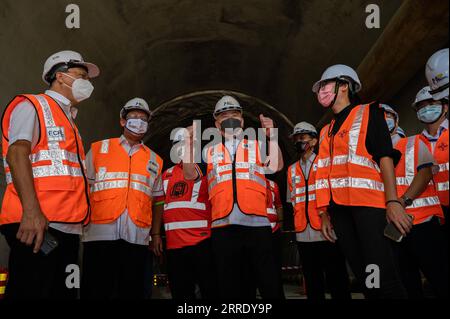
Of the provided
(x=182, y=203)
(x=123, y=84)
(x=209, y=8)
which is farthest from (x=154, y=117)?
(x=182, y=203)

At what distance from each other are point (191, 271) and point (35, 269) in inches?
80.9

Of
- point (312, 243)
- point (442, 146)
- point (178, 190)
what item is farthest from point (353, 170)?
point (312, 243)

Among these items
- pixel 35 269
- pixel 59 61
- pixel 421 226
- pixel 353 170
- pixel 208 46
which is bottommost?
pixel 35 269

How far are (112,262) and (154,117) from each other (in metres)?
7.98

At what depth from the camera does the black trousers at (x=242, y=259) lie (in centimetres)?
347

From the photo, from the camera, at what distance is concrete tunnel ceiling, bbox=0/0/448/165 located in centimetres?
536

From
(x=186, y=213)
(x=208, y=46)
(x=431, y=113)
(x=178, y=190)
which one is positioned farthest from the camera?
(x=208, y=46)

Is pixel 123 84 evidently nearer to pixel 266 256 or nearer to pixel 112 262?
pixel 112 262

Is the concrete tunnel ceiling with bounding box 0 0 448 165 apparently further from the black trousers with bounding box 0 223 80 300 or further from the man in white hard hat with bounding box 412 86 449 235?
the black trousers with bounding box 0 223 80 300

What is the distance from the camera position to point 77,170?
10.2 ft

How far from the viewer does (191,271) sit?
451cm

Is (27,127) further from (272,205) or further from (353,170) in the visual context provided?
(272,205)

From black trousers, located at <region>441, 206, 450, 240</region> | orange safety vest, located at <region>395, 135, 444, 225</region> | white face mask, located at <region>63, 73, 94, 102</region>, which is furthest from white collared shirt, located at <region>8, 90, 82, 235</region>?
black trousers, located at <region>441, 206, 450, 240</region>

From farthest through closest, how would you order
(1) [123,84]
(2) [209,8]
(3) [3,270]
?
1. (1) [123,84]
2. (2) [209,8]
3. (3) [3,270]
